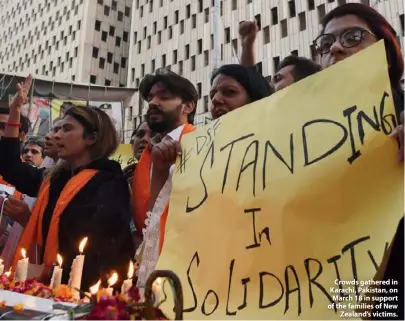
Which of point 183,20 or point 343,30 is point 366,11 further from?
point 183,20

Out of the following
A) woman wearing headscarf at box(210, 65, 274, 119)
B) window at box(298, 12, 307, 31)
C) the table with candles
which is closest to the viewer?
the table with candles

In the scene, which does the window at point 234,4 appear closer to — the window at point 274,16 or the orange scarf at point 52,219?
the window at point 274,16

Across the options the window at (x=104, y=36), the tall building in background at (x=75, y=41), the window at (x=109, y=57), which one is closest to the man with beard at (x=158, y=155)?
the tall building in background at (x=75, y=41)

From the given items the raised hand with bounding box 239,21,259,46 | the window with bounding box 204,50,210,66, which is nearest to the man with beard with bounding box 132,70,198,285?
the raised hand with bounding box 239,21,259,46

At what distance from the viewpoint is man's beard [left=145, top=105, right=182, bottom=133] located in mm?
2398

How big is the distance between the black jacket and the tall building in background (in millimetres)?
37853

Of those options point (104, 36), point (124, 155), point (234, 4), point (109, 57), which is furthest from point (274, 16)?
point (124, 155)

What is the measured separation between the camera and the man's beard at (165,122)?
240cm

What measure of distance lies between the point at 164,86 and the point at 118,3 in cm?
4422

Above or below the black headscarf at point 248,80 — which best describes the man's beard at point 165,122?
below

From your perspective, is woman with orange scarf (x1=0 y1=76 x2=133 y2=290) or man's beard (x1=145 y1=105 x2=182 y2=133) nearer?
woman with orange scarf (x1=0 y1=76 x2=133 y2=290)

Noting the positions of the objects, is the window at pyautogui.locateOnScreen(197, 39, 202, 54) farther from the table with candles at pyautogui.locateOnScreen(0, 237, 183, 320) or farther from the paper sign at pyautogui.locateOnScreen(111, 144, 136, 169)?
the table with candles at pyautogui.locateOnScreen(0, 237, 183, 320)

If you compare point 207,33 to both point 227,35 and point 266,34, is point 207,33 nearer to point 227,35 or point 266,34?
point 227,35

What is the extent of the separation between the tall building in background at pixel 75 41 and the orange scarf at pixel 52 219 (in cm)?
3776
